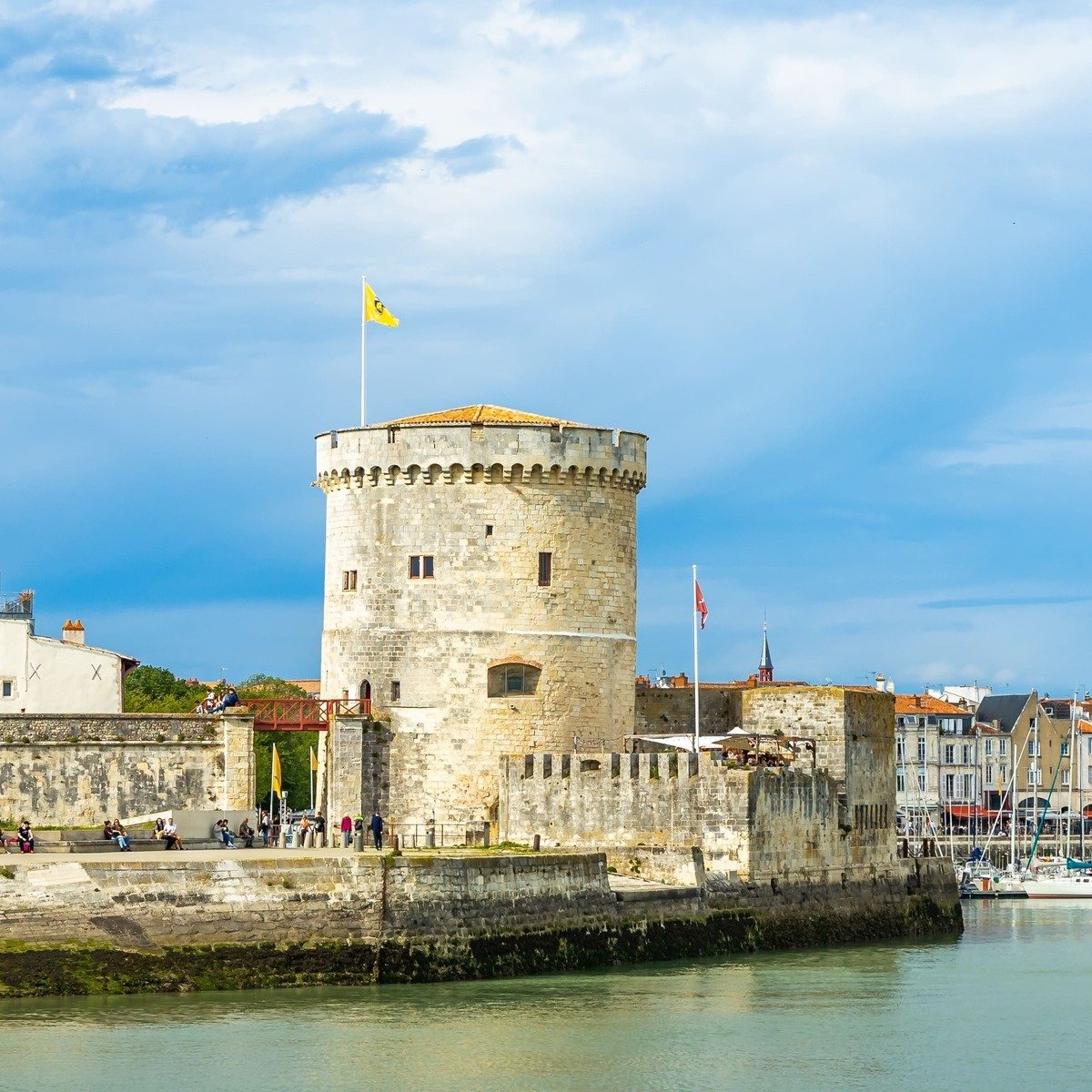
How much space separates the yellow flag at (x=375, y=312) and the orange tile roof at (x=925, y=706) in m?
64.4

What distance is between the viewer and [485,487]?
178 feet

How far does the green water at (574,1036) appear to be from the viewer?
3650 cm

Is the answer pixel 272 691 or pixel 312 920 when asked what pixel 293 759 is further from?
pixel 312 920

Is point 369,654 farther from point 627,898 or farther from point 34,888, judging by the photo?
point 34,888

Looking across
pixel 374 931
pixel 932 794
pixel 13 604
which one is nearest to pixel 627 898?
pixel 374 931

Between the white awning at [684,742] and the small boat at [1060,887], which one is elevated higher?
the white awning at [684,742]

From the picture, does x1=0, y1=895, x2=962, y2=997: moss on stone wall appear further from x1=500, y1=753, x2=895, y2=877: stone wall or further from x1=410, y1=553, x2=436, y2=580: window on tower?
x1=410, y1=553, x2=436, y2=580: window on tower

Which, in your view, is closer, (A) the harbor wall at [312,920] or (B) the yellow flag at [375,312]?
(A) the harbor wall at [312,920]

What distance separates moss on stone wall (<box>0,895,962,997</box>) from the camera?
4069 cm

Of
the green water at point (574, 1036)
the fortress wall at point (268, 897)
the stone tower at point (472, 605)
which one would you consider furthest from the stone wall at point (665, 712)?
the fortress wall at point (268, 897)

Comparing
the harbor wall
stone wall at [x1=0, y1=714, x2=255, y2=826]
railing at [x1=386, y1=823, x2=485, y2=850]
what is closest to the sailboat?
railing at [x1=386, y1=823, x2=485, y2=850]

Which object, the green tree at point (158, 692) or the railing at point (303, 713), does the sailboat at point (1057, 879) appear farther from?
the railing at point (303, 713)

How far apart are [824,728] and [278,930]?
1690 cm

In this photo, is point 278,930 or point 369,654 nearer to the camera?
point 278,930
